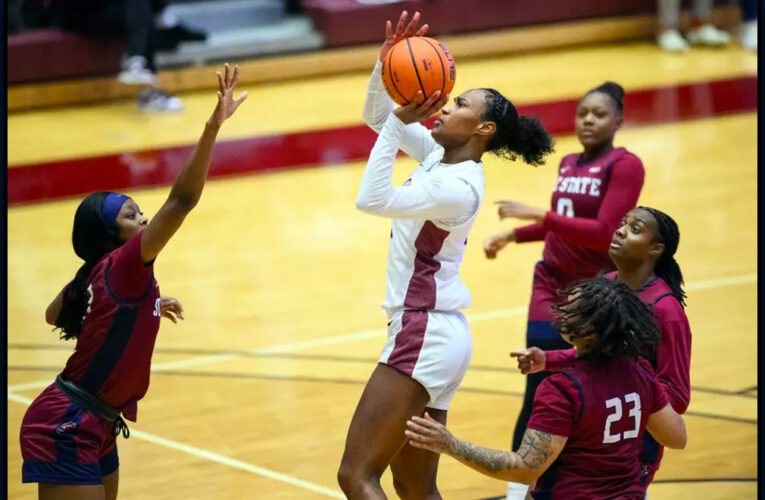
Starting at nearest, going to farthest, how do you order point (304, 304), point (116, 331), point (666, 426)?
1. point (666, 426)
2. point (116, 331)
3. point (304, 304)

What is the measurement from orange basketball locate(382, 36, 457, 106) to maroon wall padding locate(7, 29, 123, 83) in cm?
855

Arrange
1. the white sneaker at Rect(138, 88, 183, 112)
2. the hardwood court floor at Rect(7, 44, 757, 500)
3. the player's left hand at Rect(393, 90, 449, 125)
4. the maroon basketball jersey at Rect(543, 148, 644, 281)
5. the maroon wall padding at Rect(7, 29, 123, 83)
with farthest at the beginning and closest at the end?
the maroon wall padding at Rect(7, 29, 123, 83)
the white sneaker at Rect(138, 88, 183, 112)
the hardwood court floor at Rect(7, 44, 757, 500)
the maroon basketball jersey at Rect(543, 148, 644, 281)
the player's left hand at Rect(393, 90, 449, 125)

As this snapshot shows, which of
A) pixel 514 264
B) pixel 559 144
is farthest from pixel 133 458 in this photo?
pixel 559 144

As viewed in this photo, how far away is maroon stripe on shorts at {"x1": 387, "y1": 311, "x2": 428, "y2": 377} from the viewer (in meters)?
4.48

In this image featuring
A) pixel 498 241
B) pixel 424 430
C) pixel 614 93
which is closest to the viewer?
pixel 424 430

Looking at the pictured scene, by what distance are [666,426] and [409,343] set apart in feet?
2.99

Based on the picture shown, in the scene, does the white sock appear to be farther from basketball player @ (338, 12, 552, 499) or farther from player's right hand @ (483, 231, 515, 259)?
player's right hand @ (483, 231, 515, 259)

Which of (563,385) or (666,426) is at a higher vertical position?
(563,385)

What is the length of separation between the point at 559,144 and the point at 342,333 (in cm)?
391

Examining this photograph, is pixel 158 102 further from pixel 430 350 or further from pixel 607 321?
pixel 607 321

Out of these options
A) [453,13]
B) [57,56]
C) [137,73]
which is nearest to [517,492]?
[137,73]

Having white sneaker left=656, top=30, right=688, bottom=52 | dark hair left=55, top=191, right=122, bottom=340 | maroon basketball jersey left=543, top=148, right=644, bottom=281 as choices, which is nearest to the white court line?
maroon basketball jersey left=543, top=148, right=644, bottom=281

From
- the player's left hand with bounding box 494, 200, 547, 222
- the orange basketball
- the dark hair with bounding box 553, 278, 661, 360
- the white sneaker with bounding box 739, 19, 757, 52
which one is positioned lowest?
the white sneaker with bounding box 739, 19, 757, 52

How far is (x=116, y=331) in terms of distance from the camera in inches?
169
